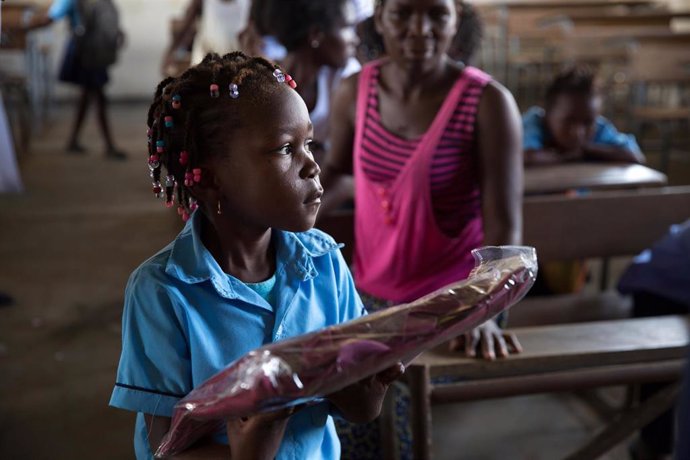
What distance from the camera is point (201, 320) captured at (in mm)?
961

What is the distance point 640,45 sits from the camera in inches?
257

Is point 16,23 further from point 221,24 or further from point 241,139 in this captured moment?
point 241,139

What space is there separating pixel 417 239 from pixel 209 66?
85 centimetres

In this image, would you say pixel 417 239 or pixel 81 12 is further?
pixel 81 12

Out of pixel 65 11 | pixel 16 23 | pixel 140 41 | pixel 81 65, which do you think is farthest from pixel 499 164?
pixel 140 41

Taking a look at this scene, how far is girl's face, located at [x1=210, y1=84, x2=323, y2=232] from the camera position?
945 mm

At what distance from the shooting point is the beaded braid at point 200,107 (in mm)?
947

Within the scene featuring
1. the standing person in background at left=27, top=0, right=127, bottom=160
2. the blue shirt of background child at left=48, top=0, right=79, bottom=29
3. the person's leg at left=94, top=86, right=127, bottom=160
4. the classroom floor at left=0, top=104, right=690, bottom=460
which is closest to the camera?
the classroom floor at left=0, top=104, right=690, bottom=460

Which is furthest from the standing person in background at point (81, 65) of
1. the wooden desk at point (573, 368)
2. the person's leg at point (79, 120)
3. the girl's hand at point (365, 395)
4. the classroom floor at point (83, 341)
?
the girl's hand at point (365, 395)

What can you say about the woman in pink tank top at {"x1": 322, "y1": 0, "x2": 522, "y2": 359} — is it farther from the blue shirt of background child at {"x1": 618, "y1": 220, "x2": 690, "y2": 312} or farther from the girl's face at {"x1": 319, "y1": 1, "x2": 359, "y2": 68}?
the blue shirt of background child at {"x1": 618, "y1": 220, "x2": 690, "y2": 312}

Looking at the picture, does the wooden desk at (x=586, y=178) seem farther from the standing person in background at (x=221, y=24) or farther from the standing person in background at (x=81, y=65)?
the standing person in background at (x=81, y=65)

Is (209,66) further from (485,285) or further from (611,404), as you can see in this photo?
(611,404)

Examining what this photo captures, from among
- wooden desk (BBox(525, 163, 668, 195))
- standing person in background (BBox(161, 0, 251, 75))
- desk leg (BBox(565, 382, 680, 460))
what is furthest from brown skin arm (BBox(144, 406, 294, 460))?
standing person in background (BBox(161, 0, 251, 75))

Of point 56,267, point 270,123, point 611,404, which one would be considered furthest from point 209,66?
point 56,267
